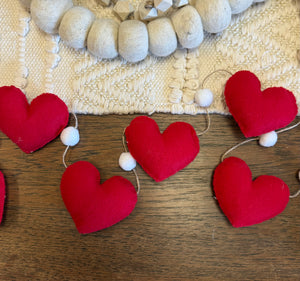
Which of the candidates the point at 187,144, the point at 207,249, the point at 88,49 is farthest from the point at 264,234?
the point at 88,49

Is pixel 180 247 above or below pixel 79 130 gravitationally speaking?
below

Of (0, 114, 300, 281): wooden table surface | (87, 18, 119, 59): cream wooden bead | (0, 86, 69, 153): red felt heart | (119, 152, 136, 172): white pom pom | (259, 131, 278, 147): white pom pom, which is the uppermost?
(87, 18, 119, 59): cream wooden bead

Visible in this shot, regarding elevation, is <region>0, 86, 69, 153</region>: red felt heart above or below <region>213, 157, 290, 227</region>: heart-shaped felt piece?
above

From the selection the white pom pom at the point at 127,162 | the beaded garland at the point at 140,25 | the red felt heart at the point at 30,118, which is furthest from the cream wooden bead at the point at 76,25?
the white pom pom at the point at 127,162

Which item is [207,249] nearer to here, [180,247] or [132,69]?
[180,247]

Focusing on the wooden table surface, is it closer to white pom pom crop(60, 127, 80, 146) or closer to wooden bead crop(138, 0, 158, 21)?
white pom pom crop(60, 127, 80, 146)

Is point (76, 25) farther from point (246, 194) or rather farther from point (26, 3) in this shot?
point (246, 194)

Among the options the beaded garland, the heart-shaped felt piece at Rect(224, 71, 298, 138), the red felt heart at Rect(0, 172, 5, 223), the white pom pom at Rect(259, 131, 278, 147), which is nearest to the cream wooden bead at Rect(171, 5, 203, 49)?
the beaded garland
